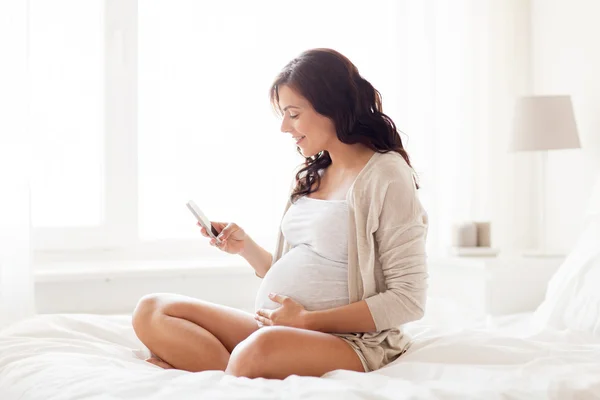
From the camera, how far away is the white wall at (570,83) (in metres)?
2.85

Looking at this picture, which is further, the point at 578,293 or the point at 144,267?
the point at 144,267

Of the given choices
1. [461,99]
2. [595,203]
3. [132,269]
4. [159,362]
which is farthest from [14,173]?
[461,99]

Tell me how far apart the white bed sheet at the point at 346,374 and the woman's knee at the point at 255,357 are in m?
0.04

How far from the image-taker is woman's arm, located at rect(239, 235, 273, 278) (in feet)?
6.32

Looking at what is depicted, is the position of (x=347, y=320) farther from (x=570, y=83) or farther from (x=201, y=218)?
(x=570, y=83)

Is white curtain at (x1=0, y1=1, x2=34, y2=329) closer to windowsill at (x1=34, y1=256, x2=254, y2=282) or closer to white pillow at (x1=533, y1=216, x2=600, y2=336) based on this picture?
windowsill at (x1=34, y1=256, x2=254, y2=282)

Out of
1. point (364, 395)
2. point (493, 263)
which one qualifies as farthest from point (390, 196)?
point (493, 263)

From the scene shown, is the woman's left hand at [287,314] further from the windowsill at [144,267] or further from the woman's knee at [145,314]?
the windowsill at [144,267]

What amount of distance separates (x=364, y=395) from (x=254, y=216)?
191 centimetres

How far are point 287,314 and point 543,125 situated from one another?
5.13 feet

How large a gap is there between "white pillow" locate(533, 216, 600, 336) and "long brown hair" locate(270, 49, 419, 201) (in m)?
0.61

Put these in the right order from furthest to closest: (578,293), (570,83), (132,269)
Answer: (570,83) → (132,269) → (578,293)

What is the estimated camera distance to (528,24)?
3.27 meters

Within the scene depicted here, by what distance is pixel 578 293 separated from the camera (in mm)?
2021
